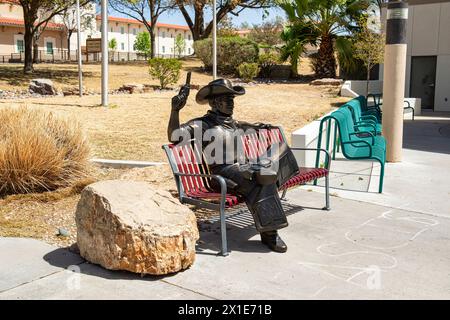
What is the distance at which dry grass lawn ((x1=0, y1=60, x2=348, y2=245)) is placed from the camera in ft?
16.4

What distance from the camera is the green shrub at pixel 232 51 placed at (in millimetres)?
26203

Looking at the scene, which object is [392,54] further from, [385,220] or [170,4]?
[170,4]

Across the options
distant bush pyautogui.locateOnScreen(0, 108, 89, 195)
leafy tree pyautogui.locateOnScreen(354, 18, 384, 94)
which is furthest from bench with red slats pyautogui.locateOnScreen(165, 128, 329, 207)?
leafy tree pyautogui.locateOnScreen(354, 18, 384, 94)

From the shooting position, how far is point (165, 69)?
20438mm

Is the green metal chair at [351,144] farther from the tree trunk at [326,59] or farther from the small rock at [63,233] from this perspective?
the tree trunk at [326,59]

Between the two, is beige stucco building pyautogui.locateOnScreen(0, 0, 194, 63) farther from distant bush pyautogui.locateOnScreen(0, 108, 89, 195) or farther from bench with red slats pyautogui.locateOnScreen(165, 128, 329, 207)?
bench with red slats pyautogui.locateOnScreen(165, 128, 329, 207)

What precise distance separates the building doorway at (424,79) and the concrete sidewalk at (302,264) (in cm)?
1518

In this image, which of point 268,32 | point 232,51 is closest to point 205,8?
point 232,51

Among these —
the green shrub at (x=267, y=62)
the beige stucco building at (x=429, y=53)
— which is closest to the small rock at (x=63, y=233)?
the beige stucco building at (x=429, y=53)

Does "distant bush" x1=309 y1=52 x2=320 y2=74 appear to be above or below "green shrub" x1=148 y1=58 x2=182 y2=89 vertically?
above

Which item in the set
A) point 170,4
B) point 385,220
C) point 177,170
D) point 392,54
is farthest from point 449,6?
point 170,4

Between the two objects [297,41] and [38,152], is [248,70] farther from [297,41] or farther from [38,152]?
[38,152]

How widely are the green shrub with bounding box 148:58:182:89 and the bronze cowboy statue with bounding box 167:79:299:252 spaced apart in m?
15.5
